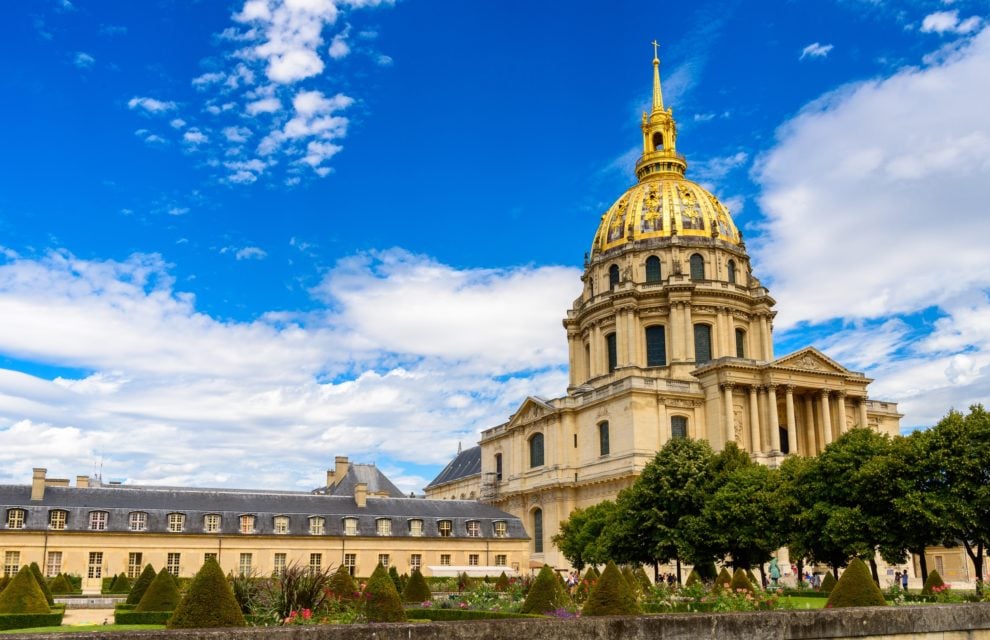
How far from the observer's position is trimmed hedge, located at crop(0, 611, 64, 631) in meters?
26.6

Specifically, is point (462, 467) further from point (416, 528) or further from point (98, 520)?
point (98, 520)

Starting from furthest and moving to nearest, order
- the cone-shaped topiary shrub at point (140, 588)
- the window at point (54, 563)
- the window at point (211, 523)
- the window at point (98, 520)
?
the window at point (211, 523) < the window at point (98, 520) < the window at point (54, 563) < the cone-shaped topiary shrub at point (140, 588)

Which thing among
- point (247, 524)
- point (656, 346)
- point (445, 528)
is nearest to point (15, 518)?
point (247, 524)

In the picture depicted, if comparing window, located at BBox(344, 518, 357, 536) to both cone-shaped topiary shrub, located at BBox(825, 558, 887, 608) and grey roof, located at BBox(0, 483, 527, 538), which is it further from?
cone-shaped topiary shrub, located at BBox(825, 558, 887, 608)

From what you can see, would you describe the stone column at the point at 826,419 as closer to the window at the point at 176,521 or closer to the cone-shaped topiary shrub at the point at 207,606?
the window at the point at 176,521

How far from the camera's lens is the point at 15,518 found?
5109 centimetres

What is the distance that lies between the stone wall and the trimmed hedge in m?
19.9

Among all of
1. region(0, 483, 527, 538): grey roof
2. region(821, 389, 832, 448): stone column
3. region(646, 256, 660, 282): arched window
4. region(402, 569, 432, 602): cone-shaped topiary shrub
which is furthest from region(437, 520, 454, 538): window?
region(402, 569, 432, 602): cone-shaped topiary shrub

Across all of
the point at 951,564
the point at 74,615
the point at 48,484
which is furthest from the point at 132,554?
the point at 951,564

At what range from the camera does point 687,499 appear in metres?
45.7

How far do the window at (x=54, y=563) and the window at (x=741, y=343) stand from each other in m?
50.1

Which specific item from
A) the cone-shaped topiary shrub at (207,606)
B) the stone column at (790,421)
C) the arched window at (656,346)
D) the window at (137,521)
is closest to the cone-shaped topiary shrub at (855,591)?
the cone-shaped topiary shrub at (207,606)

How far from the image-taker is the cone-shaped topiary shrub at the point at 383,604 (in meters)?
19.7

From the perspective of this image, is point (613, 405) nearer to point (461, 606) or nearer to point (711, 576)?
point (711, 576)
